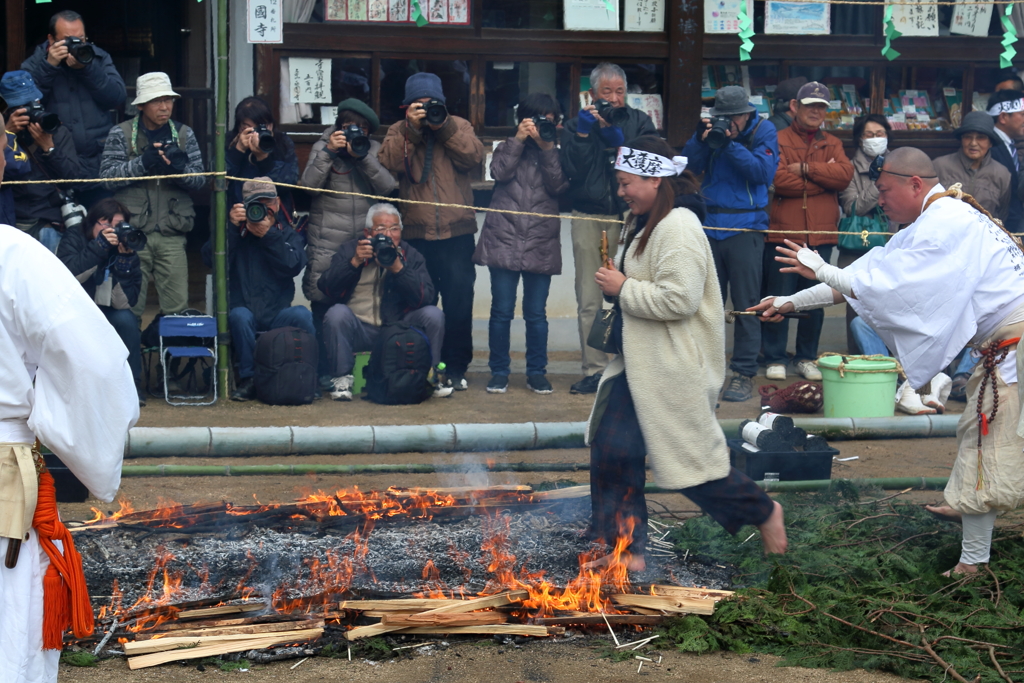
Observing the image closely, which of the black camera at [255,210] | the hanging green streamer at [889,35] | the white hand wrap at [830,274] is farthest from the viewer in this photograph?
the hanging green streamer at [889,35]

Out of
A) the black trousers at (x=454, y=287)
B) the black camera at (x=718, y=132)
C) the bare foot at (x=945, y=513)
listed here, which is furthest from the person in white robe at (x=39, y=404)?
the black camera at (x=718, y=132)

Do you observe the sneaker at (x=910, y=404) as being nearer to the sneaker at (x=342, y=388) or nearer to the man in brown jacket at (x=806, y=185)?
the man in brown jacket at (x=806, y=185)

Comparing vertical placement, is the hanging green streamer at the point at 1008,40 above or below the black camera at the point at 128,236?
above

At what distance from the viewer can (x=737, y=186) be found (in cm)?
830

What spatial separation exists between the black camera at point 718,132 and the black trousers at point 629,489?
11.8ft

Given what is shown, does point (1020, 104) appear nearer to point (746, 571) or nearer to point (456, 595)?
point (746, 571)

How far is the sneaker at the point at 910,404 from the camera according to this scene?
26.1 ft

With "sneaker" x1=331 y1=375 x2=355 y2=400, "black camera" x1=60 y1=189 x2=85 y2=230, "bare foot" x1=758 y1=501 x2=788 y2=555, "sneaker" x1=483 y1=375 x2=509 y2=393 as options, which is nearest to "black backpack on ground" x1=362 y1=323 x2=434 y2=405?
"sneaker" x1=331 y1=375 x2=355 y2=400

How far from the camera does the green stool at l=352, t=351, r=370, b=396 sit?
8.11 meters

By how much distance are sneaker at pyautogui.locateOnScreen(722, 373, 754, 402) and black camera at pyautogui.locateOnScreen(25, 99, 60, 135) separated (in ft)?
16.4

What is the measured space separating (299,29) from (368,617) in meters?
6.18

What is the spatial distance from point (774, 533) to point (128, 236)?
4.59m

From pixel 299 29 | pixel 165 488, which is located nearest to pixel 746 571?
pixel 165 488

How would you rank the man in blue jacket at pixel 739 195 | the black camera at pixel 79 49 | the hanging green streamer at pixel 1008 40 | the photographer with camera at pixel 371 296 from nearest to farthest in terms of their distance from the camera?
the black camera at pixel 79 49 → the photographer with camera at pixel 371 296 → the man in blue jacket at pixel 739 195 → the hanging green streamer at pixel 1008 40
